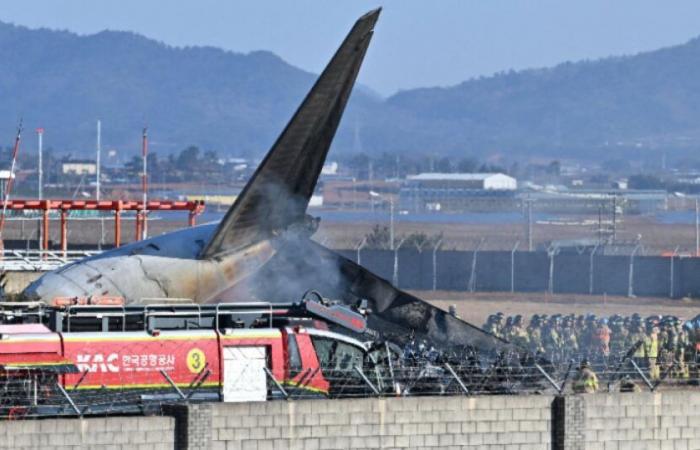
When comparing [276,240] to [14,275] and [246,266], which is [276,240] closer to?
[246,266]

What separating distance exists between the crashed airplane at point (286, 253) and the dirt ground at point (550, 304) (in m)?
17.2

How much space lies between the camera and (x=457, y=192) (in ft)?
615

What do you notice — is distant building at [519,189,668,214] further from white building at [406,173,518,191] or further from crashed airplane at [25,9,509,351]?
crashed airplane at [25,9,509,351]

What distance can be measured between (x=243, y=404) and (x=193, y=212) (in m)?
31.4

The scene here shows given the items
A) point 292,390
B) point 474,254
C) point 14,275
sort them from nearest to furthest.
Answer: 1. point 292,390
2. point 14,275
3. point 474,254

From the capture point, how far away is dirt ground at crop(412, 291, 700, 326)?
61656 millimetres

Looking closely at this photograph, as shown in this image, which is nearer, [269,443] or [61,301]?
[269,443]

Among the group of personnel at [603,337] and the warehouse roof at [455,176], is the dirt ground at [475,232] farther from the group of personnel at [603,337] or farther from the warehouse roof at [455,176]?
the warehouse roof at [455,176]

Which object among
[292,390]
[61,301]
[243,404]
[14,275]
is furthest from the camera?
[14,275]

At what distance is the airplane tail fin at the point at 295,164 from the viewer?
4050 centimetres

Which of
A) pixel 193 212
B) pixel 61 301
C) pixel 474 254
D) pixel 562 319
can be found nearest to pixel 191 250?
pixel 61 301

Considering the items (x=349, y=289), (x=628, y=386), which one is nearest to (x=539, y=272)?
(x=349, y=289)

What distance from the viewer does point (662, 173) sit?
190 meters

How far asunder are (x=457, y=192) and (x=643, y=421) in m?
159
